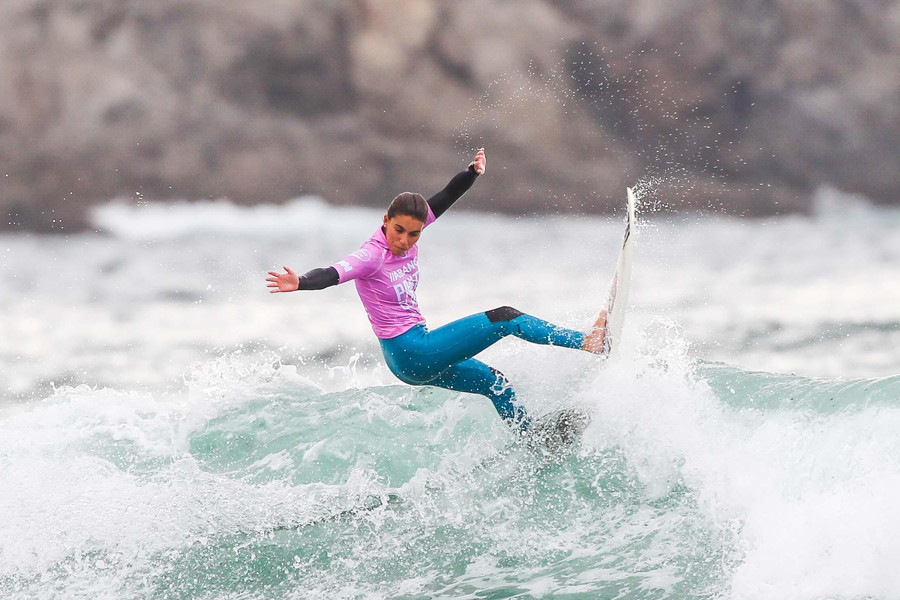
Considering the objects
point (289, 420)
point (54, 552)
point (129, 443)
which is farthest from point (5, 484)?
point (289, 420)

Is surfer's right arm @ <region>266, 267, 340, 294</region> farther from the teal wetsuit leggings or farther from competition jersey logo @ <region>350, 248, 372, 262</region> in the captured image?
the teal wetsuit leggings

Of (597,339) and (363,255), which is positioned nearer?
(363,255)

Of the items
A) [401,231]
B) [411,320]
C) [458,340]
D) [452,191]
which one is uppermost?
[452,191]

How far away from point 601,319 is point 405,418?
356 centimetres

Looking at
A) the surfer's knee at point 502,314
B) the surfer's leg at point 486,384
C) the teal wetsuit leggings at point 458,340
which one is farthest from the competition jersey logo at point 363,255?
the surfer's leg at point 486,384

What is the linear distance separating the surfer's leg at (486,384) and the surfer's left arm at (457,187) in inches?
48.6

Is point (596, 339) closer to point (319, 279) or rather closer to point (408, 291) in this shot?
point (408, 291)

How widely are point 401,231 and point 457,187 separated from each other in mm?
925

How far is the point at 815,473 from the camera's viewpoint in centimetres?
508

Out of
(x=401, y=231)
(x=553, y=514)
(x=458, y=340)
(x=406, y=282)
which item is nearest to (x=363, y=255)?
(x=401, y=231)

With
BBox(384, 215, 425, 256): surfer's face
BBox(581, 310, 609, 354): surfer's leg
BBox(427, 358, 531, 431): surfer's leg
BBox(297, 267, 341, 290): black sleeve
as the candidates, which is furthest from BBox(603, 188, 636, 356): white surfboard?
BBox(297, 267, 341, 290): black sleeve

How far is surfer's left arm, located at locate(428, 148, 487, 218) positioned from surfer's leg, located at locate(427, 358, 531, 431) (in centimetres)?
124

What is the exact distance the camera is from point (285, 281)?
4.88m

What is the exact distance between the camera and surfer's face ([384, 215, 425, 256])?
17.9ft
